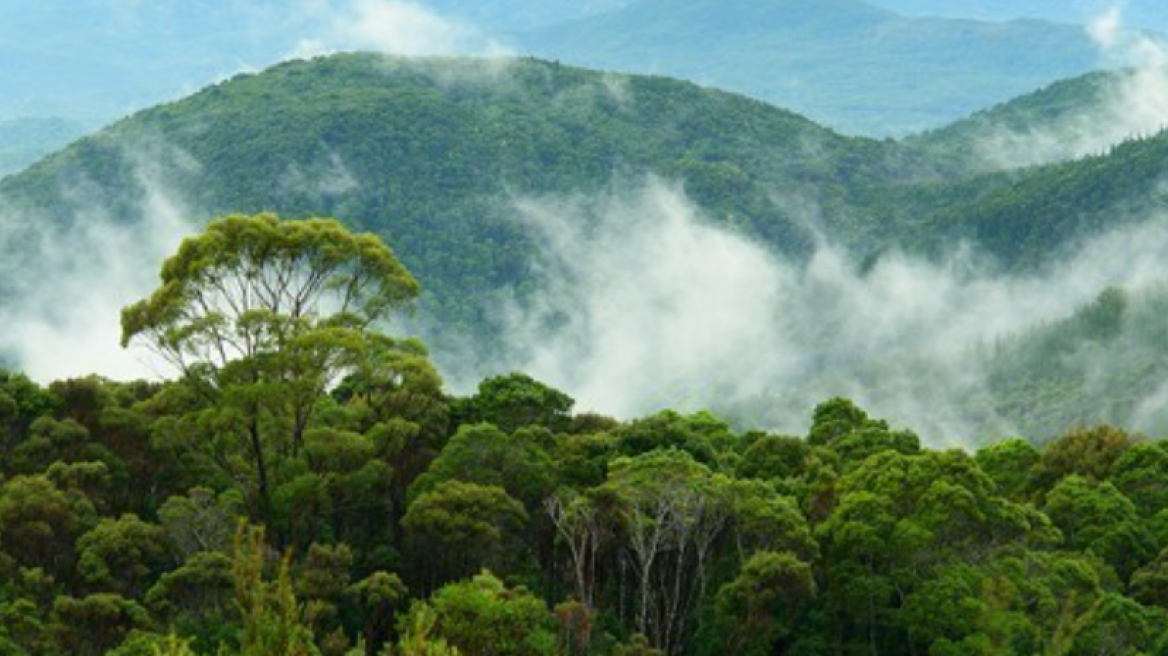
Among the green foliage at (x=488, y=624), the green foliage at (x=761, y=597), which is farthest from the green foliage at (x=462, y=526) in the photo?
the green foliage at (x=761, y=597)

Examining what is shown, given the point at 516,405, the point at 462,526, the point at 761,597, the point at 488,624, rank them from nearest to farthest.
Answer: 1. the point at 488,624
2. the point at 761,597
3. the point at 462,526
4. the point at 516,405

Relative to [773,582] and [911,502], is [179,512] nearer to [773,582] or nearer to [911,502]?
[773,582]

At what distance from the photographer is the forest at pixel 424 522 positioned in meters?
46.3

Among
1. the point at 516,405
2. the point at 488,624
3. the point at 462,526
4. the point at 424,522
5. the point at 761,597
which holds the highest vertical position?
the point at 516,405

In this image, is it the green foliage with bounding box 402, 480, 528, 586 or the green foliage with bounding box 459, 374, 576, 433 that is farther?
the green foliage with bounding box 459, 374, 576, 433

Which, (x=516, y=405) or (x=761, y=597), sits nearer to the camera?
(x=761, y=597)

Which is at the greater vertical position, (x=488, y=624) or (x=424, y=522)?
(x=424, y=522)

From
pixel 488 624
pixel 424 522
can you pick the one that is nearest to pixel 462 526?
pixel 424 522

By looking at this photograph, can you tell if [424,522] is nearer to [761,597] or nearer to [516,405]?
[761,597]

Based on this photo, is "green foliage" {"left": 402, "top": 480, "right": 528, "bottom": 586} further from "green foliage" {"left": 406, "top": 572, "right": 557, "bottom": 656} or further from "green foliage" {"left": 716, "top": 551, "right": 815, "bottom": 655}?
"green foliage" {"left": 716, "top": 551, "right": 815, "bottom": 655}

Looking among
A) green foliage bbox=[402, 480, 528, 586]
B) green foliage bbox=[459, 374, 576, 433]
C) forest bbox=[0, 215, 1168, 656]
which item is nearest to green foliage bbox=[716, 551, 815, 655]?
forest bbox=[0, 215, 1168, 656]

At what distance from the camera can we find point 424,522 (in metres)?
48.7

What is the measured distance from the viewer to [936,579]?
162ft

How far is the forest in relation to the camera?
152ft
